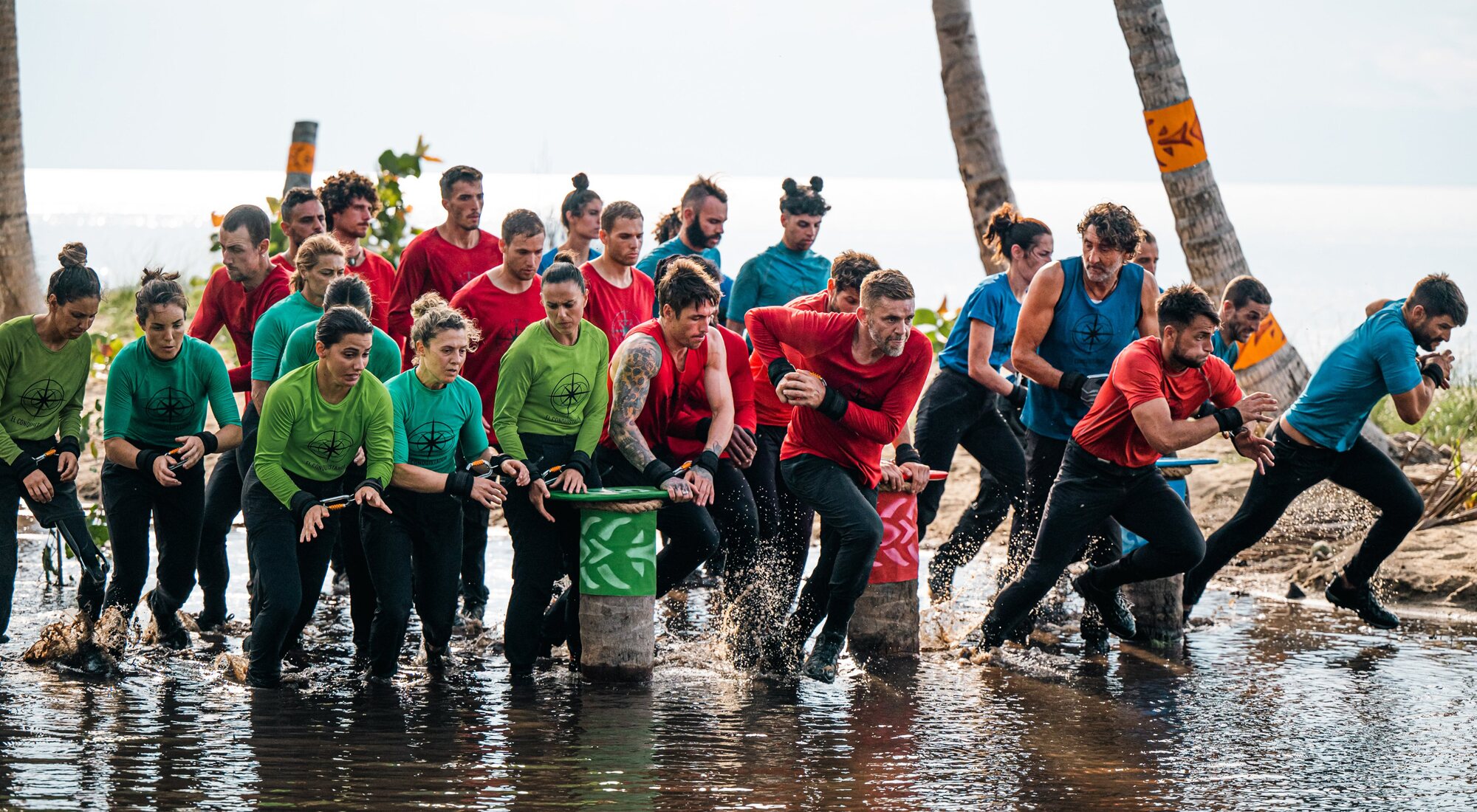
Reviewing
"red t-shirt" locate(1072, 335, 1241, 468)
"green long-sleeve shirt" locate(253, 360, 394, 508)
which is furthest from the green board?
"red t-shirt" locate(1072, 335, 1241, 468)

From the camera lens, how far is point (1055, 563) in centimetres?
754

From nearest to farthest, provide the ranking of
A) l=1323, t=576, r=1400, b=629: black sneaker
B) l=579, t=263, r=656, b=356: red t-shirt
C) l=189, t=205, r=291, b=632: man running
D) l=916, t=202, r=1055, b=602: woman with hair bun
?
l=189, t=205, r=291, b=632: man running → l=579, t=263, r=656, b=356: red t-shirt → l=916, t=202, r=1055, b=602: woman with hair bun → l=1323, t=576, r=1400, b=629: black sneaker

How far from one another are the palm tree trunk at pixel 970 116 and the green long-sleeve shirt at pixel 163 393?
753cm

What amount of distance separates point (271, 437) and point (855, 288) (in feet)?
9.18

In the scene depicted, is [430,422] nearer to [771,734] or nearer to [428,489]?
[428,489]

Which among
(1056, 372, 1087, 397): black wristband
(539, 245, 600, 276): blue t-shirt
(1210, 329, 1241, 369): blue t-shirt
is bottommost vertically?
(1056, 372, 1087, 397): black wristband

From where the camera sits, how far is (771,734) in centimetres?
620

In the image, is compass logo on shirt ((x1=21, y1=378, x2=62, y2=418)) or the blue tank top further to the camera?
the blue tank top

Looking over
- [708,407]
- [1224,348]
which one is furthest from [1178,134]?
[708,407]

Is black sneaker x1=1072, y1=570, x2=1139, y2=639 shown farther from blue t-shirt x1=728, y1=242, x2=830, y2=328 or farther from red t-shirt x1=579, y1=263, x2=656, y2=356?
red t-shirt x1=579, y1=263, x2=656, y2=356

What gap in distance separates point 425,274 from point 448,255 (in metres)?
0.16

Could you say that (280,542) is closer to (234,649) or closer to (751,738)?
(234,649)

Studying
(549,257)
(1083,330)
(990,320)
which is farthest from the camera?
(549,257)

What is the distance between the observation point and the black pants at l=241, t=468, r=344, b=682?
265 inches
